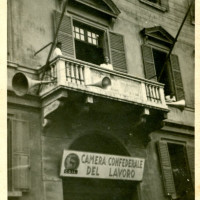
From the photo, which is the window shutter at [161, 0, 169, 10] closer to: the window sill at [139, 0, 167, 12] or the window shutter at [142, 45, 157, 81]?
the window sill at [139, 0, 167, 12]

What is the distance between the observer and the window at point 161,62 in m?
13.1

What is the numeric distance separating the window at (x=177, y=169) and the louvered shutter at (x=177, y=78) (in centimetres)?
162

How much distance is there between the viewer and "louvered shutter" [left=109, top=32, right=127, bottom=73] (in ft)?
39.7

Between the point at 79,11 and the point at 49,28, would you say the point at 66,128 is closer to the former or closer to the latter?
the point at 49,28

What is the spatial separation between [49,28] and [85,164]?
11.7 ft

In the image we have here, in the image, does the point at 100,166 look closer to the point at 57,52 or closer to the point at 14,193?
the point at 14,193

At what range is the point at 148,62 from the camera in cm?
1309

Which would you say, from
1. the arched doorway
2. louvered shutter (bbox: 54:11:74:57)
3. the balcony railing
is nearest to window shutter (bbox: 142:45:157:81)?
the balcony railing

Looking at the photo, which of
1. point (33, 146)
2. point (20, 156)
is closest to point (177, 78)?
point (33, 146)

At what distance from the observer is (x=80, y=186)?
10219mm

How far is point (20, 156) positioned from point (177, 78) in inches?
260

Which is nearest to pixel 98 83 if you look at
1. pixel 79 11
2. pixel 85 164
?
pixel 85 164
